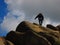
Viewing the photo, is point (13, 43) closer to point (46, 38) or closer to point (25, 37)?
point (25, 37)

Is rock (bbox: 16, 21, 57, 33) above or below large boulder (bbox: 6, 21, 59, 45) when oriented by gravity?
above

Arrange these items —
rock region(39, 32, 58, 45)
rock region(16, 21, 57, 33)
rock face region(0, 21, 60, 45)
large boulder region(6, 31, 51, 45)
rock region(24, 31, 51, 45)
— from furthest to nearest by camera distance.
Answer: rock region(16, 21, 57, 33) < rock region(39, 32, 58, 45) < rock face region(0, 21, 60, 45) < large boulder region(6, 31, 51, 45) < rock region(24, 31, 51, 45)

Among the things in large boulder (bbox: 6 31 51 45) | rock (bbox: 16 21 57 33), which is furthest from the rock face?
rock (bbox: 16 21 57 33)

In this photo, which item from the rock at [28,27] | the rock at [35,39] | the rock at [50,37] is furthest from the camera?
A: the rock at [28,27]

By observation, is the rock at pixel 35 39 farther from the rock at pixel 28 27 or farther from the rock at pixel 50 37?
the rock at pixel 28 27

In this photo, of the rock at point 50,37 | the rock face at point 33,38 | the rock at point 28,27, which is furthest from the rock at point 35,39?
the rock at point 28,27

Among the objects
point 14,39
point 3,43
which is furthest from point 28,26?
point 3,43

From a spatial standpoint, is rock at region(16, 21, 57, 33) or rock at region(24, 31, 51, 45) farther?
rock at region(16, 21, 57, 33)

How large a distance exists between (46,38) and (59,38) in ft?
7.84

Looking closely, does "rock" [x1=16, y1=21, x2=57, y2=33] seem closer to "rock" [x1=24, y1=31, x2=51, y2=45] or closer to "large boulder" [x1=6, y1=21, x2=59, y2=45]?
"large boulder" [x1=6, y1=21, x2=59, y2=45]

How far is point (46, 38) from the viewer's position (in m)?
47.3

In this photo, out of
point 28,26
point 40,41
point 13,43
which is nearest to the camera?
point 40,41

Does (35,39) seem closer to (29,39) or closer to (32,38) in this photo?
(32,38)

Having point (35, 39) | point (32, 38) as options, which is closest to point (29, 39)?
point (32, 38)
